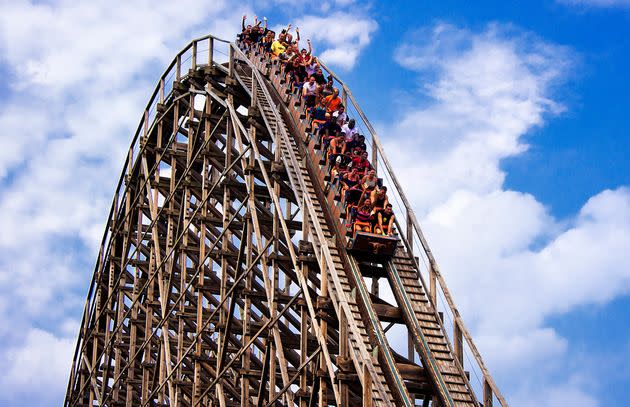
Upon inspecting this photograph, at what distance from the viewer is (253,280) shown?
68.4 feet

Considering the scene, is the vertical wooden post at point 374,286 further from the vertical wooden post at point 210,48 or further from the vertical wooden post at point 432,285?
the vertical wooden post at point 210,48

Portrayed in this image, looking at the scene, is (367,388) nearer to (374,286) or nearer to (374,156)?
(374,286)

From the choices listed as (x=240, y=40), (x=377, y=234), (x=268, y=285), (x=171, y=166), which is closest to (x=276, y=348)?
(x=268, y=285)

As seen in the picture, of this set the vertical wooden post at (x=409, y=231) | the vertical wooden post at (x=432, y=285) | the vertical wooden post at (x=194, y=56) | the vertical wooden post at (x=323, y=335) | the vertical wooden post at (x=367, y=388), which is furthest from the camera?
the vertical wooden post at (x=194, y=56)

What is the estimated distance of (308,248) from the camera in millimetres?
17609

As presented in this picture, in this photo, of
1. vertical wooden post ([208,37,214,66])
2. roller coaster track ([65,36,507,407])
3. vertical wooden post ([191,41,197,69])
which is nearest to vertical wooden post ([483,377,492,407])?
→ roller coaster track ([65,36,507,407])

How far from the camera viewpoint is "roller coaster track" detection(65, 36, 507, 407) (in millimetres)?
16047

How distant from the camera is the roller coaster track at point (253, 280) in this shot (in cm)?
1605

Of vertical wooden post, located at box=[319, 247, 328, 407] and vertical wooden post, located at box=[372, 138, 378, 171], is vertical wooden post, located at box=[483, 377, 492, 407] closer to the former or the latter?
vertical wooden post, located at box=[319, 247, 328, 407]

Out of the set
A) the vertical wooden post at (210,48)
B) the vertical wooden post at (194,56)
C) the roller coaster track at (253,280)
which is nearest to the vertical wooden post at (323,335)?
the roller coaster track at (253,280)

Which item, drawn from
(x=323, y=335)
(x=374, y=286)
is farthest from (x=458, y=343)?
(x=374, y=286)

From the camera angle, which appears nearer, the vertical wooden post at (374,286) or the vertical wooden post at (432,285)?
the vertical wooden post at (432,285)

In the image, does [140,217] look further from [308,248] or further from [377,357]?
[377,357]

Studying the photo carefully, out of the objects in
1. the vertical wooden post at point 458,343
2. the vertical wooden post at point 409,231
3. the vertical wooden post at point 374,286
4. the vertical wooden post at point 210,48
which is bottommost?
the vertical wooden post at point 458,343
